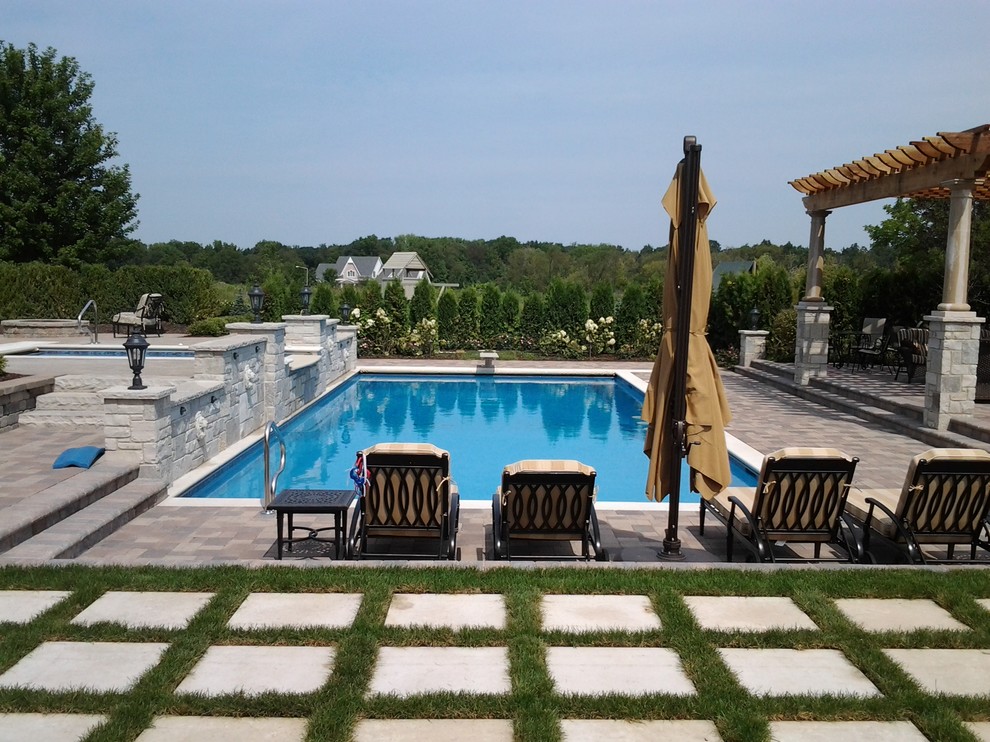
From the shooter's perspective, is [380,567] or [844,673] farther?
[380,567]

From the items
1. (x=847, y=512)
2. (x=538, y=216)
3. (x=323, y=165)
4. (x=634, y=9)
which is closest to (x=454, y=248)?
(x=538, y=216)

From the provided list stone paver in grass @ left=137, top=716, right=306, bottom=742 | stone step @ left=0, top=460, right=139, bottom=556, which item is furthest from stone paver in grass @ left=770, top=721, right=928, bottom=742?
stone step @ left=0, top=460, right=139, bottom=556

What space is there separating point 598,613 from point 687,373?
5.64ft

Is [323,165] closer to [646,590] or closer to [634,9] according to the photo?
[634,9]

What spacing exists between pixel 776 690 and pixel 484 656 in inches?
54.4

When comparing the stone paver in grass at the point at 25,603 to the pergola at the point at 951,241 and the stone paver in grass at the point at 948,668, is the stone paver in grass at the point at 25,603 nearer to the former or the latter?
the stone paver in grass at the point at 948,668

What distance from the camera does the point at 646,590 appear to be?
16.1 ft

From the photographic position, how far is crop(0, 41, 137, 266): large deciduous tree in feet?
84.5

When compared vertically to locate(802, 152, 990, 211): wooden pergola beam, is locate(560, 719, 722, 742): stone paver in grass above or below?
below

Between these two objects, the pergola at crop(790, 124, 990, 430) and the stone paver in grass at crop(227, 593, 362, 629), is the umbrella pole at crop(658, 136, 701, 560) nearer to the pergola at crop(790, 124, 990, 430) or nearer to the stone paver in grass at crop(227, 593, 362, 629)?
the stone paver in grass at crop(227, 593, 362, 629)

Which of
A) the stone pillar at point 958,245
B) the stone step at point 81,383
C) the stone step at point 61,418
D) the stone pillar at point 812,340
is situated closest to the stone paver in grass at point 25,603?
the stone step at point 61,418

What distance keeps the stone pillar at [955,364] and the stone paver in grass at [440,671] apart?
899 cm

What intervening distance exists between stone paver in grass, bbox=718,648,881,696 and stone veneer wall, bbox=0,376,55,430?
28.2ft

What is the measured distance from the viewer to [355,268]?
84062 mm
